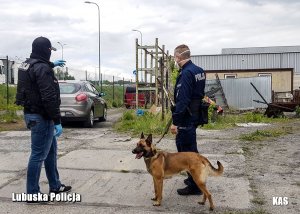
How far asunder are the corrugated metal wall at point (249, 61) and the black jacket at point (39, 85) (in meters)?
29.1

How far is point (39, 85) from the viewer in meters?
4.69

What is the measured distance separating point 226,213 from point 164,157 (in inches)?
38.8

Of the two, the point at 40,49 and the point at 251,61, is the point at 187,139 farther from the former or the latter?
the point at 251,61

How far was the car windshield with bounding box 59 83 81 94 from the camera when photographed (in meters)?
12.6

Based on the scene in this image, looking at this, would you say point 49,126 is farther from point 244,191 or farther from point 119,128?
point 119,128

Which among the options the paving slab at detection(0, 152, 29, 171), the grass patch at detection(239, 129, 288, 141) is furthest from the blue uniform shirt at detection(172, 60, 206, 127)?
the grass patch at detection(239, 129, 288, 141)

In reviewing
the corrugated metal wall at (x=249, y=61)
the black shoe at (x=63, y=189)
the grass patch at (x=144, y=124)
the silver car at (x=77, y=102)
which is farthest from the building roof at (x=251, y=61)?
the black shoe at (x=63, y=189)

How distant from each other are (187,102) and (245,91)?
67.0ft

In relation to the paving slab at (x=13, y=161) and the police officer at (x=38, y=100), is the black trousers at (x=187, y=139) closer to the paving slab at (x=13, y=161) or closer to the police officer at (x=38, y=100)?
the police officer at (x=38, y=100)

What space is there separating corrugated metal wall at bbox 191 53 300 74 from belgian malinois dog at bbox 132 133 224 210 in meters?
28.8

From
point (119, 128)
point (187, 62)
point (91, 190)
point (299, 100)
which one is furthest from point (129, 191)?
point (299, 100)

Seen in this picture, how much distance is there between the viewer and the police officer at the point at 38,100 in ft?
15.5

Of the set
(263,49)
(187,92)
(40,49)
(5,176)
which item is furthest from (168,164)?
(263,49)

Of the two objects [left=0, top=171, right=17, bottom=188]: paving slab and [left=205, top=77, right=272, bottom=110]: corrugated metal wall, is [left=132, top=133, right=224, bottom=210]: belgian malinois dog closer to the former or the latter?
[left=0, top=171, right=17, bottom=188]: paving slab
